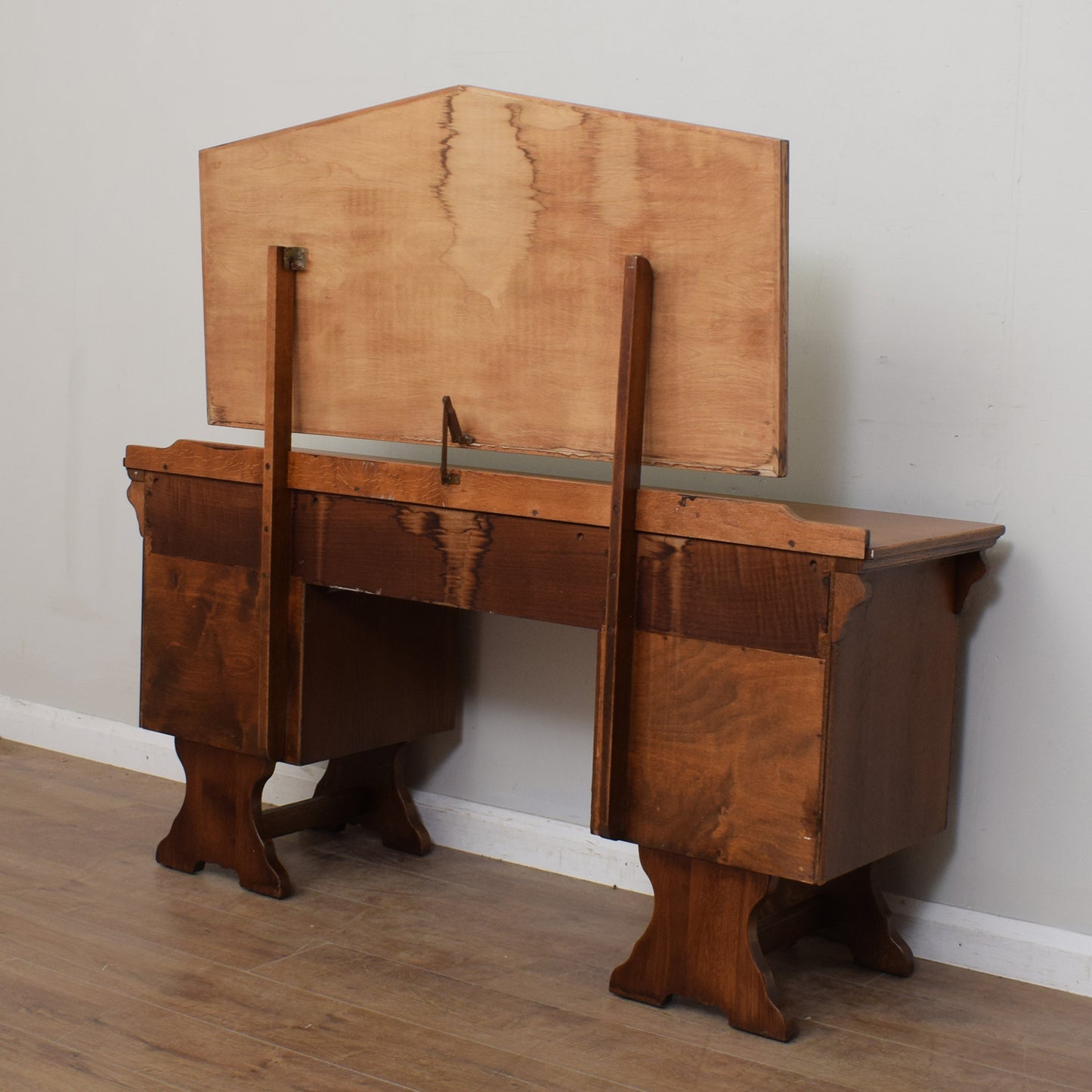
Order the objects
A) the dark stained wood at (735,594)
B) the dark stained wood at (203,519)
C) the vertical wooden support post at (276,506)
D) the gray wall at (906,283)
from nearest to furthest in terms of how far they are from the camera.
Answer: the dark stained wood at (735,594), the gray wall at (906,283), the vertical wooden support post at (276,506), the dark stained wood at (203,519)

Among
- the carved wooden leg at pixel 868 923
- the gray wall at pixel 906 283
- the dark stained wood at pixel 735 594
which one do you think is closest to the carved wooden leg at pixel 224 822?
the gray wall at pixel 906 283

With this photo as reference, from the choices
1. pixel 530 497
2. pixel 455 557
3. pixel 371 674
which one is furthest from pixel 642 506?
pixel 371 674

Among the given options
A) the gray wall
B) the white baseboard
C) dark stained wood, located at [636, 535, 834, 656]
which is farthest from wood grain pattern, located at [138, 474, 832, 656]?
the white baseboard

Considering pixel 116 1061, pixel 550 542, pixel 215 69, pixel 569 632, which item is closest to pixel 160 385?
pixel 215 69

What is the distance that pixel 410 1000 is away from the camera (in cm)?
235

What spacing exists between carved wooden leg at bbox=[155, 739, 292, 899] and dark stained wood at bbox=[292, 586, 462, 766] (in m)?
0.13

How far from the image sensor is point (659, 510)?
2238 millimetres

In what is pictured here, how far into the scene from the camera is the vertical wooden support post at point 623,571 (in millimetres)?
2178

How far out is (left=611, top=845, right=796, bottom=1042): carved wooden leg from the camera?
7.36 feet

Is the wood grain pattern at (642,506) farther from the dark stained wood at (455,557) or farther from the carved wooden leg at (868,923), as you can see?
the carved wooden leg at (868,923)

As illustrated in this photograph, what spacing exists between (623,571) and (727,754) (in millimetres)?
333

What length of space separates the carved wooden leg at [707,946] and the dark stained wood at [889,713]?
19cm

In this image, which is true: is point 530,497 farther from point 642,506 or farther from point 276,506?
point 276,506

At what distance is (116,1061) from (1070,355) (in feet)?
6.37
